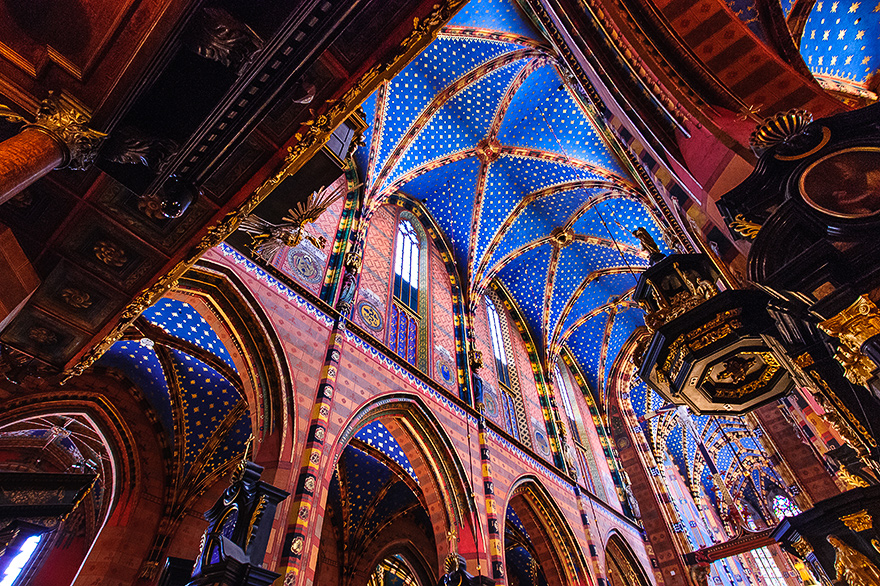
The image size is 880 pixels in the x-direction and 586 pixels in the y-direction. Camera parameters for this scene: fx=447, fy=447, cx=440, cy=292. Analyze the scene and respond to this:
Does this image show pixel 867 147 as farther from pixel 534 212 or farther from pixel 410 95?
pixel 534 212

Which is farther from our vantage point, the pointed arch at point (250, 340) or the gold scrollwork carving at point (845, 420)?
the pointed arch at point (250, 340)

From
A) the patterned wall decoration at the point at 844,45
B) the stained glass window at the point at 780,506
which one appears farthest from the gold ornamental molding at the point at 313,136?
the stained glass window at the point at 780,506

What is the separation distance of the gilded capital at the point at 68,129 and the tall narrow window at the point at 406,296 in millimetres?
6576

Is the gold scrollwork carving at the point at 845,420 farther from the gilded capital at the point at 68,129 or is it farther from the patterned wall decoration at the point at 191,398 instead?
the patterned wall decoration at the point at 191,398

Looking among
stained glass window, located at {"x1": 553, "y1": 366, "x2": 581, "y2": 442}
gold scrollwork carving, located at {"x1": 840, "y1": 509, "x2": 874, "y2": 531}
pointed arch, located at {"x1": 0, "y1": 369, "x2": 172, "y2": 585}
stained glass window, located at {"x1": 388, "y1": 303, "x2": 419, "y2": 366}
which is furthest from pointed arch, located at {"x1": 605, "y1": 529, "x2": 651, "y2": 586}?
pointed arch, located at {"x1": 0, "y1": 369, "x2": 172, "y2": 585}

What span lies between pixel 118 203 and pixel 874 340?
565cm

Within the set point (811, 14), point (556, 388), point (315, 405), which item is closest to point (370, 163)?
point (315, 405)

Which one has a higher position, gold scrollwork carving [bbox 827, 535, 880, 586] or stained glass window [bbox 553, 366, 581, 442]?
stained glass window [bbox 553, 366, 581, 442]

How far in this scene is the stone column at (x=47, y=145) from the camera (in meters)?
2.52

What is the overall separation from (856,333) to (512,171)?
35.9ft

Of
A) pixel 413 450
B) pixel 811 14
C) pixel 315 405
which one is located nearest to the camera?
pixel 315 405

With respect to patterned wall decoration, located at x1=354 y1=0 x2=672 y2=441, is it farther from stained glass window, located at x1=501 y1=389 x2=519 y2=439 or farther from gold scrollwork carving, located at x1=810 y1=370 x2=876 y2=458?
Answer: gold scrollwork carving, located at x1=810 y1=370 x2=876 y2=458

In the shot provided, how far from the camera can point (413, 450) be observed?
837 centimetres

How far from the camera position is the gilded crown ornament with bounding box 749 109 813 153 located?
4121mm
